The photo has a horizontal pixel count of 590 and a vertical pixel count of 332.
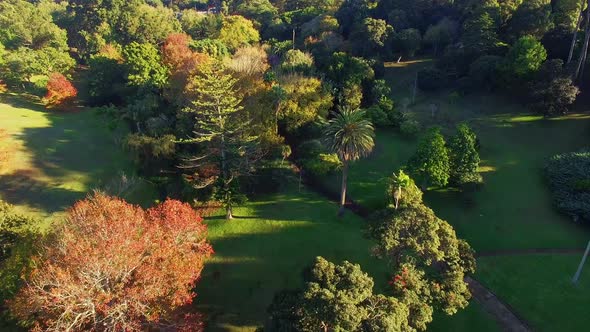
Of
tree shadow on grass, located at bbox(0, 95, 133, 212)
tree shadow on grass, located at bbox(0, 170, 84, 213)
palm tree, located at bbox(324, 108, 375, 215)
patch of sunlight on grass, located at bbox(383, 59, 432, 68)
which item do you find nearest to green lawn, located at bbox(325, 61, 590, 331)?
palm tree, located at bbox(324, 108, 375, 215)

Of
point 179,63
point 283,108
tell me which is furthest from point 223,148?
point 179,63

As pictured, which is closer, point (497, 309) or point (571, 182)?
point (497, 309)

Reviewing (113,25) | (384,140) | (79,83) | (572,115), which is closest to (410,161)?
(384,140)

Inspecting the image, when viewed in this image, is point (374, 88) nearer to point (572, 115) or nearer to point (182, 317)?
point (572, 115)

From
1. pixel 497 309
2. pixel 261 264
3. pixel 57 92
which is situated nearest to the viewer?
Result: pixel 497 309

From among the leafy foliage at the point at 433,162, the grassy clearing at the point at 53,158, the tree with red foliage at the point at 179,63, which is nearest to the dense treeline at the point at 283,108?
the leafy foliage at the point at 433,162

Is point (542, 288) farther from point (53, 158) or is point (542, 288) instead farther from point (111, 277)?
point (53, 158)
